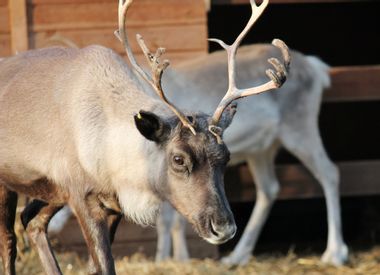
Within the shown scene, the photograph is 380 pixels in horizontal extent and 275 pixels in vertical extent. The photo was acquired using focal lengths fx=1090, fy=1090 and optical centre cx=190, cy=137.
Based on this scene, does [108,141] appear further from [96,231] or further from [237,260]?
[237,260]

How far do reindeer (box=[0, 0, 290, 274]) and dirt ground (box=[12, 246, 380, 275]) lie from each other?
1.03m

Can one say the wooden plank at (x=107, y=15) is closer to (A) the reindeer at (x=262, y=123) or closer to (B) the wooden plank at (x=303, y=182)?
(A) the reindeer at (x=262, y=123)

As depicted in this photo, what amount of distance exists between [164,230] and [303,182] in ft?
4.20

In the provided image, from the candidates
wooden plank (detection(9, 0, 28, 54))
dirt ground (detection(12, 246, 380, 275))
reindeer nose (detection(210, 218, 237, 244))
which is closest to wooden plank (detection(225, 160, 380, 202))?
dirt ground (detection(12, 246, 380, 275))

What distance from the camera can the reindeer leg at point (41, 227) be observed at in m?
5.88

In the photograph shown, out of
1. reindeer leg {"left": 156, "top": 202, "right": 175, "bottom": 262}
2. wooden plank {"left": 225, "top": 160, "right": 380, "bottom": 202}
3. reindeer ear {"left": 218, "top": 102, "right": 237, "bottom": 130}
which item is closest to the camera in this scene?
reindeer ear {"left": 218, "top": 102, "right": 237, "bottom": 130}

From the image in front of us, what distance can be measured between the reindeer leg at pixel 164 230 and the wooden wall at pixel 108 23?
1.16 metres

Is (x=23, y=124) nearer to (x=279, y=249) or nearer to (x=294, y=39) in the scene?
(x=279, y=249)

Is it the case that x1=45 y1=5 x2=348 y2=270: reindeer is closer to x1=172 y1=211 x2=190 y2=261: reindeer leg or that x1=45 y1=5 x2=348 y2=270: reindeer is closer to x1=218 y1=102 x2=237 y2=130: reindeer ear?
x1=172 y1=211 x2=190 y2=261: reindeer leg

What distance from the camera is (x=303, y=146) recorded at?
8125mm

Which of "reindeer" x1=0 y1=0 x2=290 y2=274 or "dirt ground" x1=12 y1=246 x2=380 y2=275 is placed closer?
"reindeer" x1=0 y1=0 x2=290 y2=274

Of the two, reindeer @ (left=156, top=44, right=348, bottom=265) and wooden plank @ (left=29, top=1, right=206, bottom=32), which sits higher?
wooden plank @ (left=29, top=1, right=206, bottom=32)

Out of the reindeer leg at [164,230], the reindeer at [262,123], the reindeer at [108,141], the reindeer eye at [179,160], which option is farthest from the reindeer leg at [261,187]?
the reindeer eye at [179,160]

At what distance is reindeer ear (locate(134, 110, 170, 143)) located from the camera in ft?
16.0
